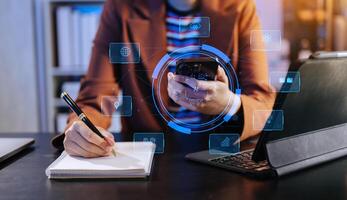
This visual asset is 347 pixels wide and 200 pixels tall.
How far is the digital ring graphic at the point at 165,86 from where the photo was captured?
0.92 metres

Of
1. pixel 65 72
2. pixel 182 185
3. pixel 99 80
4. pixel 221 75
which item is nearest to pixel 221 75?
pixel 221 75

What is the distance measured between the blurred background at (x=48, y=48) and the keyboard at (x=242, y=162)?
142 centimetres

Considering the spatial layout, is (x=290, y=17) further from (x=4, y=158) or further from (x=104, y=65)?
(x=4, y=158)

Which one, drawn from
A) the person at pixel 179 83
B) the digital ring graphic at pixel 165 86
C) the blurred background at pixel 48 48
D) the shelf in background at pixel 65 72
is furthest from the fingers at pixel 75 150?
the shelf in background at pixel 65 72

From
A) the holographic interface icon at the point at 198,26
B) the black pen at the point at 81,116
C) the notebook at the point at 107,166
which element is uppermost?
the holographic interface icon at the point at 198,26

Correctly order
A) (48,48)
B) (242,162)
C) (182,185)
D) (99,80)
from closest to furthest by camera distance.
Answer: (182,185) < (242,162) < (99,80) < (48,48)

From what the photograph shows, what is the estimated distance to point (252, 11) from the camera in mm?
1217

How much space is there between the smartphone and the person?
11mm

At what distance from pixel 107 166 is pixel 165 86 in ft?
0.72

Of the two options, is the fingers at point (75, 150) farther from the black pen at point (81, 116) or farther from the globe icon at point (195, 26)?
the globe icon at point (195, 26)

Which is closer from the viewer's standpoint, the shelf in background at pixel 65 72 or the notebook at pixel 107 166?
the notebook at pixel 107 166

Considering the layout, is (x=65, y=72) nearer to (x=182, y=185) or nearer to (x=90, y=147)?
(x=90, y=147)

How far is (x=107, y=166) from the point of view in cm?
81

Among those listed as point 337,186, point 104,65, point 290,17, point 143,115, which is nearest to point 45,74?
point 104,65
